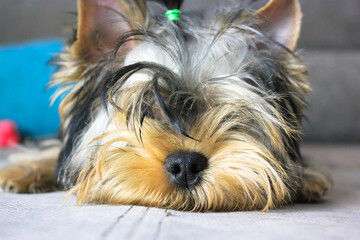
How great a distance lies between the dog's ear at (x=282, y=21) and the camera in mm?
1554

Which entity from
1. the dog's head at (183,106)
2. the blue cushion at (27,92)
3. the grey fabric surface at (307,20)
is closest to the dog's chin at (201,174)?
the dog's head at (183,106)

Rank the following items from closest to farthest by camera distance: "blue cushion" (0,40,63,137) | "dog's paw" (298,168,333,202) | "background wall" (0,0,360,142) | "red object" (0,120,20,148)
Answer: "dog's paw" (298,168,333,202) → "red object" (0,120,20,148) → "blue cushion" (0,40,63,137) → "background wall" (0,0,360,142)

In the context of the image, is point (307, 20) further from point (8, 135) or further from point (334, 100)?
point (8, 135)

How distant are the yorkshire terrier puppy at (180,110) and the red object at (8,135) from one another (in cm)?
120

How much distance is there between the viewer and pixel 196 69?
1.38 metres

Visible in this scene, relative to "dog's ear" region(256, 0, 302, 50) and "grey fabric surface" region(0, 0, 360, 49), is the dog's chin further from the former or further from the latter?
"grey fabric surface" region(0, 0, 360, 49)

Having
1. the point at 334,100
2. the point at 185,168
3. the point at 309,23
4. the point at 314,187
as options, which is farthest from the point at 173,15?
the point at 309,23

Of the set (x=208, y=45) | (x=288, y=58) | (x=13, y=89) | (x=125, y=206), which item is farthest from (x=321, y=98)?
Result: (x=125, y=206)

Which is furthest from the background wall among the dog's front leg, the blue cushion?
the dog's front leg

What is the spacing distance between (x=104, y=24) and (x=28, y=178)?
2.12 feet

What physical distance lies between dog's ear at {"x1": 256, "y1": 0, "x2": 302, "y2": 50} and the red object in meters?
1.93

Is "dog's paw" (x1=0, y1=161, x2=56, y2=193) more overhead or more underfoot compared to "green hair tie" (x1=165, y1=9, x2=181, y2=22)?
more underfoot

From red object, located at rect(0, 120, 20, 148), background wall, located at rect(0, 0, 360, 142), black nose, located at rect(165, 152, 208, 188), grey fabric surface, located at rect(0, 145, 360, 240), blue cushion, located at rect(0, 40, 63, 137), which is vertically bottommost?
red object, located at rect(0, 120, 20, 148)

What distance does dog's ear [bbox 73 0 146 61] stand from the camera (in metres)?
1.50
